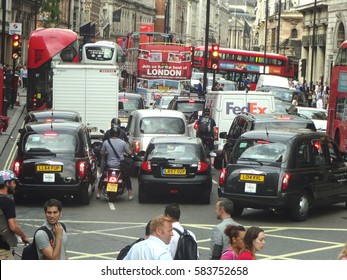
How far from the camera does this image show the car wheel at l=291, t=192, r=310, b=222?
1872 cm

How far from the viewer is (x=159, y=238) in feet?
29.6

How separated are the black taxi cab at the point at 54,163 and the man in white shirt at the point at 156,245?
11.0 meters

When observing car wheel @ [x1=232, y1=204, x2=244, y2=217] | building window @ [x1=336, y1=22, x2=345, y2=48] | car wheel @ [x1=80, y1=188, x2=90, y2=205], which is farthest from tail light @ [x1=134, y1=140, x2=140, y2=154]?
building window @ [x1=336, y1=22, x2=345, y2=48]

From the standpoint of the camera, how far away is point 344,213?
66.7 ft

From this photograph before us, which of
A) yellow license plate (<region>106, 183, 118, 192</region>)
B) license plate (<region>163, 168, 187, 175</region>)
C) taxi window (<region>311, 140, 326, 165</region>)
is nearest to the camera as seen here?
taxi window (<region>311, 140, 326, 165</region>)

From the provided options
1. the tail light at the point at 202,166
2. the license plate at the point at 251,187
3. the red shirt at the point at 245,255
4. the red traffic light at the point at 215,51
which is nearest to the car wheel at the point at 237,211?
the license plate at the point at 251,187

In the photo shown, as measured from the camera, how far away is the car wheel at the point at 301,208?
1872 cm

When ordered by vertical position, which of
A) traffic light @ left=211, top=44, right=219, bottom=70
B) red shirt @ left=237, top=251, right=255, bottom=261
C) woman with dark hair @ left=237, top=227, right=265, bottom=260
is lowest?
red shirt @ left=237, top=251, right=255, bottom=261

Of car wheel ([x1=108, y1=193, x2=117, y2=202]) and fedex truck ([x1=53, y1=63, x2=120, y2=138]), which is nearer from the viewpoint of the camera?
car wheel ([x1=108, y1=193, x2=117, y2=202])

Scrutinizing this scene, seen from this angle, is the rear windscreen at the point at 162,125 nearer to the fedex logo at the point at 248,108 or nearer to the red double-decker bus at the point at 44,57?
the fedex logo at the point at 248,108

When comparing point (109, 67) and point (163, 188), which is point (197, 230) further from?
point (109, 67)

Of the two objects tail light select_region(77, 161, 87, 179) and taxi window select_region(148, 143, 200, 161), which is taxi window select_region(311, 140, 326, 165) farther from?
tail light select_region(77, 161, 87, 179)

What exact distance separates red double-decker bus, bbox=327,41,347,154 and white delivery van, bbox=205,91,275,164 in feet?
14.5

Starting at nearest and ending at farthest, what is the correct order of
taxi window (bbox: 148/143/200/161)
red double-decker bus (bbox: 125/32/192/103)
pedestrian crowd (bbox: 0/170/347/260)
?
pedestrian crowd (bbox: 0/170/347/260) → taxi window (bbox: 148/143/200/161) → red double-decker bus (bbox: 125/32/192/103)
